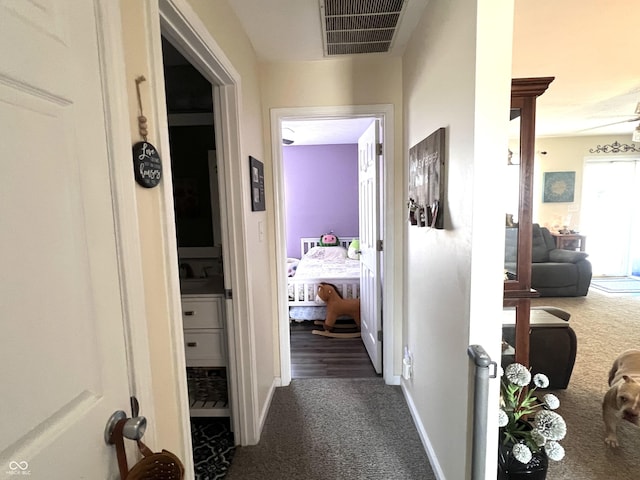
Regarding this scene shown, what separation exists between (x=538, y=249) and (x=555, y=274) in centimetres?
42

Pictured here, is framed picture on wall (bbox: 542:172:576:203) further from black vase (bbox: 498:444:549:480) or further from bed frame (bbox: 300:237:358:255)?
black vase (bbox: 498:444:549:480)

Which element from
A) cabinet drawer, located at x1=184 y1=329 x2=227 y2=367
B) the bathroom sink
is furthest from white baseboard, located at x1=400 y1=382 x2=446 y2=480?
the bathroom sink

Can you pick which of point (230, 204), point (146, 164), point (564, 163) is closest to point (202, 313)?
point (230, 204)

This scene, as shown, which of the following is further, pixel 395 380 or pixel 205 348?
pixel 395 380

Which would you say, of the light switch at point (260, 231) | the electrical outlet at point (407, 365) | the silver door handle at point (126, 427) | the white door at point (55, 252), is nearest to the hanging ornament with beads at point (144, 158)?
the white door at point (55, 252)

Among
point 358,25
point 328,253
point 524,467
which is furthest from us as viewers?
point 328,253

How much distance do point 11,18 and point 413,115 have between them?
1.98m

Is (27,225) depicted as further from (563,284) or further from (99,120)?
(563,284)

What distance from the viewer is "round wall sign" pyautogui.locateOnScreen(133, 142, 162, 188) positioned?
88 centimetres

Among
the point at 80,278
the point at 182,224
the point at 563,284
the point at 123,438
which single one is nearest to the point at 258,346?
the point at 182,224

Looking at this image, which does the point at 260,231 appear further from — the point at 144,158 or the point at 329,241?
→ the point at 329,241

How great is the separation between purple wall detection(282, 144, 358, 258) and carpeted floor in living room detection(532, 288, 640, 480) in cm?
335

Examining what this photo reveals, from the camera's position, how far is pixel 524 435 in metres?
1.51

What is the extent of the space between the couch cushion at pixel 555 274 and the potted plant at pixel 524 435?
383 cm
